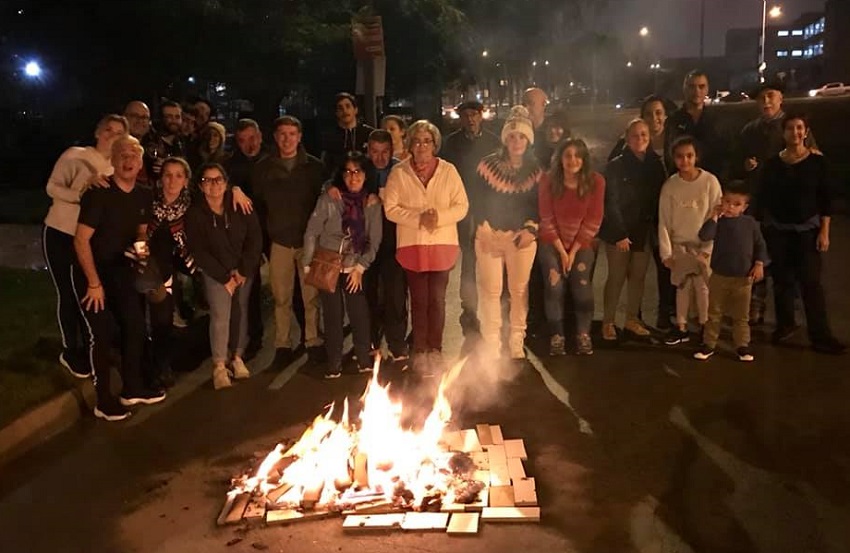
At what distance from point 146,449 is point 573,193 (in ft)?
13.8

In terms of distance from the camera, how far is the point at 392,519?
471cm

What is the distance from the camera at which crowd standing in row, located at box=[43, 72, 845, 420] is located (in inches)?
265

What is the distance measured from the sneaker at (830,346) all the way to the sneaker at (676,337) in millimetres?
1141

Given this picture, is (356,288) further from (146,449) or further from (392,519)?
(392,519)

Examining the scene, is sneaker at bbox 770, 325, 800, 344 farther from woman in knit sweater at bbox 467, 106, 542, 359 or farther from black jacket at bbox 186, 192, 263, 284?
black jacket at bbox 186, 192, 263, 284

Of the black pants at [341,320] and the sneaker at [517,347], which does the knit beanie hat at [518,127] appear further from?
the black pants at [341,320]

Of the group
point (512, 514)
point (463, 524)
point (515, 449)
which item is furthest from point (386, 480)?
point (515, 449)

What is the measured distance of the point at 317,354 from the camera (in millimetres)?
7891

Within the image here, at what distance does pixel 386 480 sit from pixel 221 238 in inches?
117

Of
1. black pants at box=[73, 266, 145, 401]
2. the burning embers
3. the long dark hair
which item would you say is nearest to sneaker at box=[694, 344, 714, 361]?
the long dark hair

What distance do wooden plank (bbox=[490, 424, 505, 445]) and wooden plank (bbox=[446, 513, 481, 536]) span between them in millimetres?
1036

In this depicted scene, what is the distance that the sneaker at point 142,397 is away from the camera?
22.2 feet

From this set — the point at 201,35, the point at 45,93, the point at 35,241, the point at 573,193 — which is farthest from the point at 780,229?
the point at 45,93

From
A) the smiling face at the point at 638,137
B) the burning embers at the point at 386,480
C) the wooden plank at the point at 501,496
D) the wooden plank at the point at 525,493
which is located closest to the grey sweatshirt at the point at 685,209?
the smiling face at the point at 638,137
